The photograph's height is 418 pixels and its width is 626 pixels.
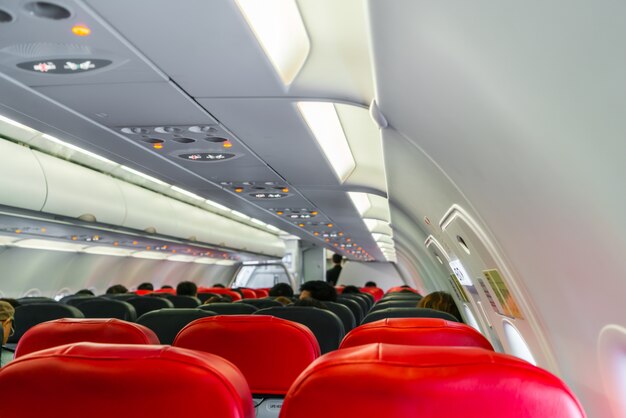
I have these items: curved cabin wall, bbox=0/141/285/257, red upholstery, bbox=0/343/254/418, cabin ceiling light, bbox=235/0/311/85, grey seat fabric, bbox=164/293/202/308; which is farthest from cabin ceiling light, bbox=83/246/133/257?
red upholstery, bbox=0/343/254/418

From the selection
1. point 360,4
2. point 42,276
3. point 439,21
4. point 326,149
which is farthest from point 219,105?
point 42,276

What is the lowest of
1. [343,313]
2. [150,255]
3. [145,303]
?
[145,303]

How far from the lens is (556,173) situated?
2115 mm

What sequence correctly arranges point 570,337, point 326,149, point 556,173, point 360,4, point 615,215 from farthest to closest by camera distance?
point 326,149 < point 360,4 < point 570,337 < point 556,173 < point 615,215

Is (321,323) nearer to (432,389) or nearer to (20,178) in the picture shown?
(432,389)

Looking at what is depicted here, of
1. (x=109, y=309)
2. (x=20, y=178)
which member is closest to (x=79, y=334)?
(x=109, y=309)

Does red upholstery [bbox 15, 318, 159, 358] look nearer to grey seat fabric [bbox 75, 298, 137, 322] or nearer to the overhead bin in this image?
grey seat fabric [bbox 75, 298, 137, 322]

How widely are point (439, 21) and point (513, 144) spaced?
0.60 metres

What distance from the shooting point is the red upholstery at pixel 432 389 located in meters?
1.19

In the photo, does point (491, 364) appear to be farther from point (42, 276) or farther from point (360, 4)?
point (42, 276)

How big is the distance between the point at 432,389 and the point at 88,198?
896 centimetres

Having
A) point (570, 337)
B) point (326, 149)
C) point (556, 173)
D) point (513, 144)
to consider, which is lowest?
point (570, 337)

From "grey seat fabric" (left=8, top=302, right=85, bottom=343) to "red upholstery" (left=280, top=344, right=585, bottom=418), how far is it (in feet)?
13.2

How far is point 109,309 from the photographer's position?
6.58 metres
